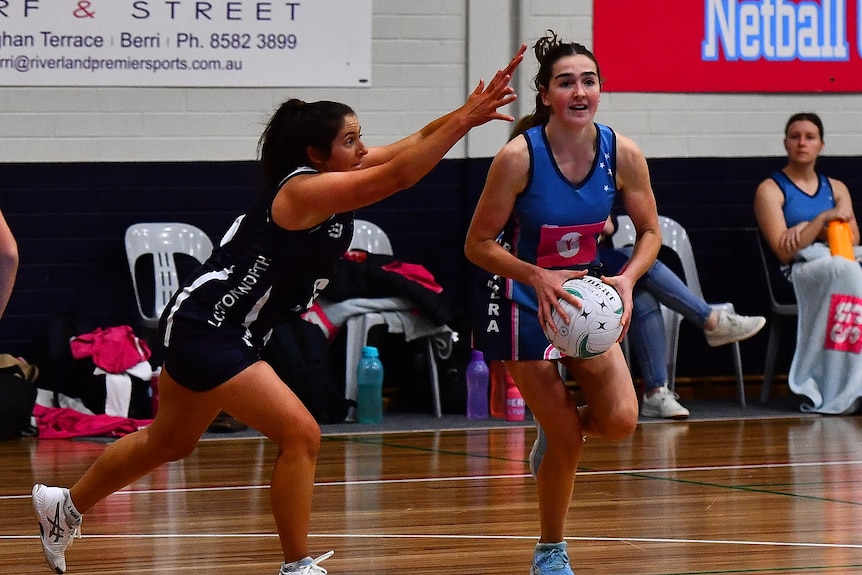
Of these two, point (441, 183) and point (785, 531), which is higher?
point (441, 183)

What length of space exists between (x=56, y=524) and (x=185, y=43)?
13.9ft

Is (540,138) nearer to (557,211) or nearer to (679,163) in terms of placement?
(557,211)

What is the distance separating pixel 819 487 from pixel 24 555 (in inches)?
117

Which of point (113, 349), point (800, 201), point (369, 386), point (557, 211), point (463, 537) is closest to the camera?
point (557, 211)

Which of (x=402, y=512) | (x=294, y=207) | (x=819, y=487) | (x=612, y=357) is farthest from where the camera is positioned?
(x=819, y=487)

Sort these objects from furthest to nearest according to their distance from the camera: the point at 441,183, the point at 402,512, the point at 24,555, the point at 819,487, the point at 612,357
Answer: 1. the point at 441,183
2. the point at 819,487
3. the point at 402,512
4. the point at 24,555
5. the point at 612,357

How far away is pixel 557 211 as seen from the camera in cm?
391

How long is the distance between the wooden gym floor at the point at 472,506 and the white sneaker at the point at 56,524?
205 mm

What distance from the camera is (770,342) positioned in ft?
27.1

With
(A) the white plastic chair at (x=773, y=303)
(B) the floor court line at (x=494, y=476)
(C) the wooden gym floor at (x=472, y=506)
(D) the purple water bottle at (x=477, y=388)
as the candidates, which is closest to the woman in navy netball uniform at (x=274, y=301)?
(C) the wooden gym floor at (x=472, y=506)

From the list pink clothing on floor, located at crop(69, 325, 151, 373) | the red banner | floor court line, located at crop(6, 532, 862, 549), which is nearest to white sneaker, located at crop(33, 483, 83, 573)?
floor court line, located at crop(6, 532, 862, 549)

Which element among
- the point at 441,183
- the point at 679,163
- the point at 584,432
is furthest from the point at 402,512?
the point at 679,163

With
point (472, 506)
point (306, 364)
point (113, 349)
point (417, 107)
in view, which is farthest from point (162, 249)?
point (472, 506)

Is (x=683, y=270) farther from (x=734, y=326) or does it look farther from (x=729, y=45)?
(x=729, y=45)
